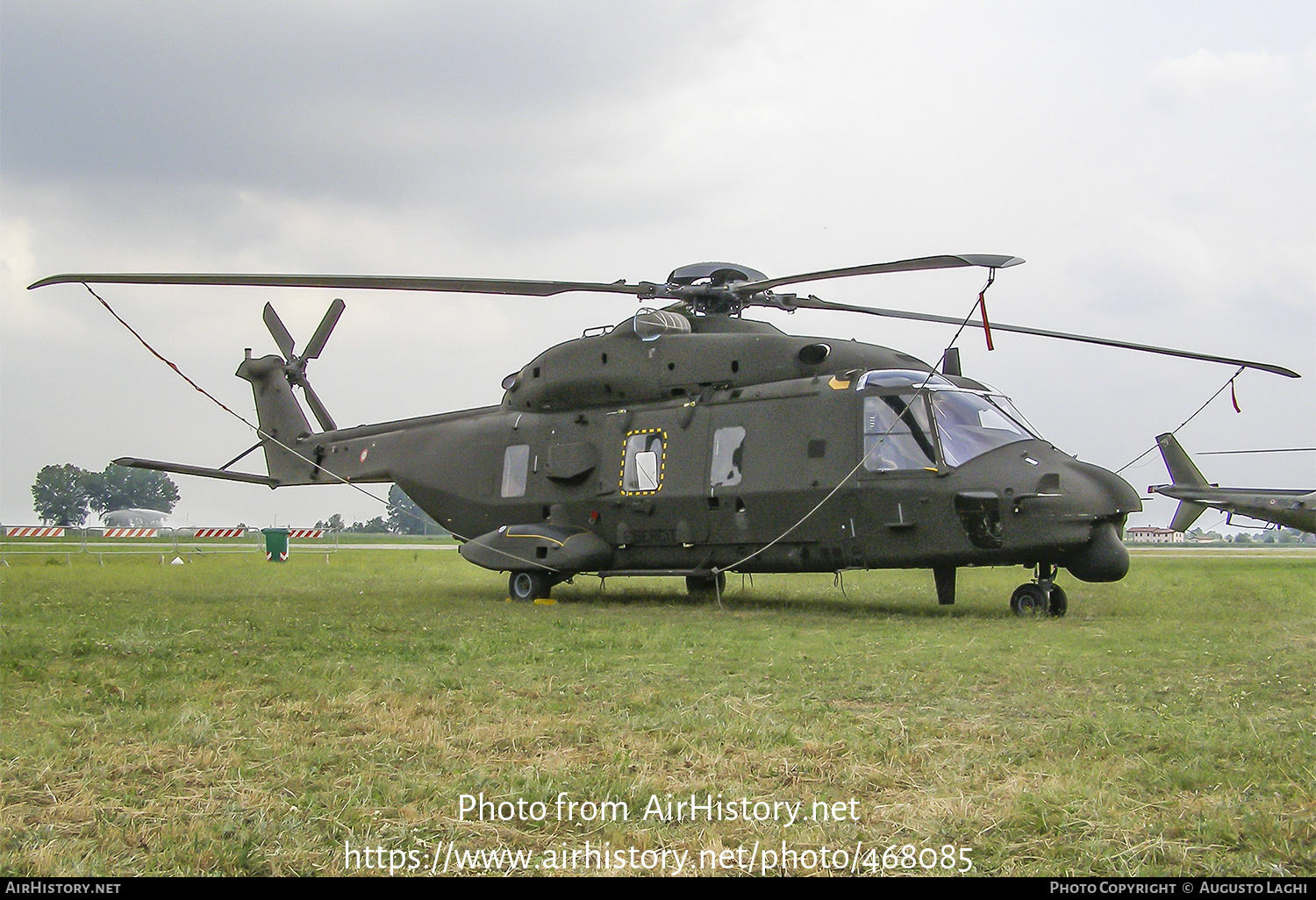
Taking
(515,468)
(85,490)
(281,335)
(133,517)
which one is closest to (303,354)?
(281,335)

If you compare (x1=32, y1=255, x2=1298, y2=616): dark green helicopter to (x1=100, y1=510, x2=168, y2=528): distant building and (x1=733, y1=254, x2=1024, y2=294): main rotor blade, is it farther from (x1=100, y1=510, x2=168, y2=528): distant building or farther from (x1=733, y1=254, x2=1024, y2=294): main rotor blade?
(x1=100, y1=510, x2=168, y2=528): distant building

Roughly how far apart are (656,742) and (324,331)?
15006 millimetres

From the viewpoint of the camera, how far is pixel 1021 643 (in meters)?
8.82

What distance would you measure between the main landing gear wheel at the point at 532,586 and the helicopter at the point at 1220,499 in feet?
42.5

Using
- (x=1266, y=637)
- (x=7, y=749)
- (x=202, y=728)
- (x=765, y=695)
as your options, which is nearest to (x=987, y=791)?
(x=765, y=695)

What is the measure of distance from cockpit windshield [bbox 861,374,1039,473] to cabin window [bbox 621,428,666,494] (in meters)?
2.88

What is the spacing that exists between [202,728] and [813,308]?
36.5 feet

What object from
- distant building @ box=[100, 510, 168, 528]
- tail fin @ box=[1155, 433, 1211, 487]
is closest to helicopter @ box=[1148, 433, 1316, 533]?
tail fin @ box=[1155, 433, 1211, 487]

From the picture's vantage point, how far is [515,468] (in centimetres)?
1548

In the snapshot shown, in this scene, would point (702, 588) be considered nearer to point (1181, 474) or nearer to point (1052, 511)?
point (1052, 511)

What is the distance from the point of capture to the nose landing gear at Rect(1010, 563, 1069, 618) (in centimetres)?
1160

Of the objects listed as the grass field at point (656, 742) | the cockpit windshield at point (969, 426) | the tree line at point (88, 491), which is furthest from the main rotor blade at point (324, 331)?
the tree line at point (88, 491)
